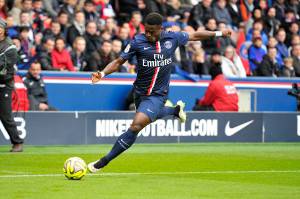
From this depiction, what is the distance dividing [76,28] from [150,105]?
11.0 metres

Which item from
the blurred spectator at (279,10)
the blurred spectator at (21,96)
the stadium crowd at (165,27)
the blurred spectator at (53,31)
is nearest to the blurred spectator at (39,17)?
the stadium crowd at (165,27)

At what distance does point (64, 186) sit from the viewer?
12734 mm

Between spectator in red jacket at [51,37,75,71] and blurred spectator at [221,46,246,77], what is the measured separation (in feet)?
15.4

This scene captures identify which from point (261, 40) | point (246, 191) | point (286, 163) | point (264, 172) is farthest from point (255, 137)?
point (246, 191)

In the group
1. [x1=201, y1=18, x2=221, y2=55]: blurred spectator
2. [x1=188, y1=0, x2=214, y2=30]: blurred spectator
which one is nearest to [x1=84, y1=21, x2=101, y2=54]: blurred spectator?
[x1=201, y1=18, x2=221, y2=55]: blurred spectator

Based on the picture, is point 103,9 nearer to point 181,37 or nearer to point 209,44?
point 209,44

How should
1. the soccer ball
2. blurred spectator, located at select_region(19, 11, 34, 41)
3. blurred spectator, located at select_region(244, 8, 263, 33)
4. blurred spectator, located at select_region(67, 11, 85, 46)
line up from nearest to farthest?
1. the soccer ball
2. blurred spectator, located at select_region(19, 11, 34, 41)
3. blurred spectator, located at select_region(67, 11, 85, 46)
4. blurred spectator, located at select_region(244, 8, 263, 33)

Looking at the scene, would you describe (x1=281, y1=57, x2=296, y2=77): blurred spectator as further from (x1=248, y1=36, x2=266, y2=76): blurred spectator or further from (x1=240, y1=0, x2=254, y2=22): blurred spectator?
(x1=240, y1=0, x2=254, y2=22): blurred spectator

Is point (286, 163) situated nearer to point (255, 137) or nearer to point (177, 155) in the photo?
point (177, 155)

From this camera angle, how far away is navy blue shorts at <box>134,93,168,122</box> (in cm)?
1436

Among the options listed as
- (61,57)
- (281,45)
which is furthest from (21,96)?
(281,45)

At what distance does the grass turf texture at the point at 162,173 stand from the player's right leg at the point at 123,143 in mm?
201

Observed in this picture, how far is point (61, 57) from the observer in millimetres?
23672

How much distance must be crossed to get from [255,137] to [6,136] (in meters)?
6.86
